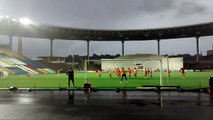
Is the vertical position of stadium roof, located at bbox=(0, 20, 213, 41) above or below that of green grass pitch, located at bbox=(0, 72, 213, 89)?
above

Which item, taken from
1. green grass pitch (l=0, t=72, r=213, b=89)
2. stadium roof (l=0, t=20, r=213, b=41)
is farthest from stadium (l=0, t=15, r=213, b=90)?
green grass pitch (l=0, t=72, r=213, b=89)

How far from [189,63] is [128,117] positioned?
373ft

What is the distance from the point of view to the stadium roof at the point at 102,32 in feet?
309

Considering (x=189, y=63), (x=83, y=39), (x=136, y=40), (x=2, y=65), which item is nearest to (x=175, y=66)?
(x=189, y=63)

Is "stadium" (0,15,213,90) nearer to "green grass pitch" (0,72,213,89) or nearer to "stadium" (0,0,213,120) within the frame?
"stadium" (0,0,213,120)

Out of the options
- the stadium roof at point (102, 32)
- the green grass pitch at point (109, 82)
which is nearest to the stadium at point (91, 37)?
the stadium roof at point (102, 32)

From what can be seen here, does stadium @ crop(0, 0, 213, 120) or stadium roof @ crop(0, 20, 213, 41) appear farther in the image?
stadium roof @ crop(0, 20, 213, 41)

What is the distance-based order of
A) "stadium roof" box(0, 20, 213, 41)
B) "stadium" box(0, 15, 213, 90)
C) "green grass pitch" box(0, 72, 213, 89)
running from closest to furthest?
"green grass pitch" box(0, 72, 213, 89) → "stadium" box(0, 15, 213, 90) → "stadium roof" box(0, 20, 213, 41)

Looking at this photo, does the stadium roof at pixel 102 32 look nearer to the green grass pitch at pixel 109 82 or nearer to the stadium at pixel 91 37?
the stadium at pixel 91 37

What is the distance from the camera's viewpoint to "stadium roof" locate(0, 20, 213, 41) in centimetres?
9417

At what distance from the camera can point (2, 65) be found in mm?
71438

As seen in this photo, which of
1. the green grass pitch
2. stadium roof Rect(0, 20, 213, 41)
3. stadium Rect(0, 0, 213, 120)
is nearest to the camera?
stadium Rect(0, 0, 213, 120)

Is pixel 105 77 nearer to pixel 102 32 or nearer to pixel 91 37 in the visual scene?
pixel 102 32

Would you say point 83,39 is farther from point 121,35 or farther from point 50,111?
point 50,111
